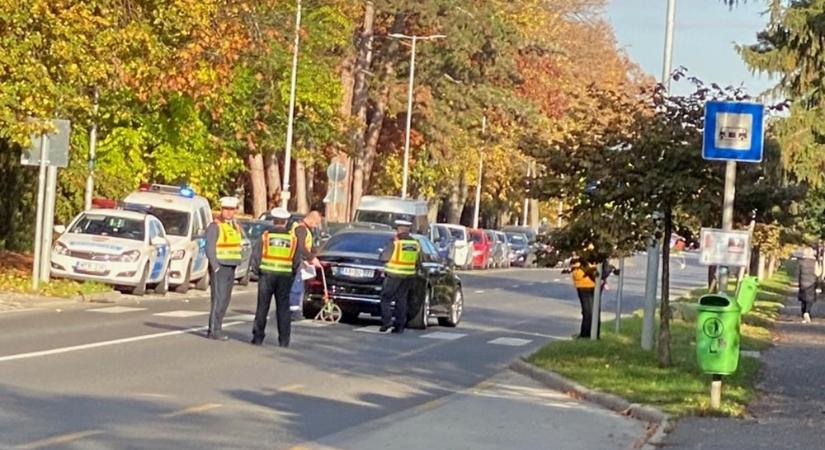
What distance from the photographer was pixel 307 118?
55.2 meters

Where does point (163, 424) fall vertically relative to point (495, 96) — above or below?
below

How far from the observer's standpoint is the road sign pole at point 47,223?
99.6 ft

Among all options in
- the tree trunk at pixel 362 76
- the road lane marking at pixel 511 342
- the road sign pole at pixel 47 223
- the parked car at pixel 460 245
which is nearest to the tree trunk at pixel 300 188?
the tree trunk at pixel 362 76

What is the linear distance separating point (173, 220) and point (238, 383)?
18.5m

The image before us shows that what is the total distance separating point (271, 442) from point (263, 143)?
1562 inches

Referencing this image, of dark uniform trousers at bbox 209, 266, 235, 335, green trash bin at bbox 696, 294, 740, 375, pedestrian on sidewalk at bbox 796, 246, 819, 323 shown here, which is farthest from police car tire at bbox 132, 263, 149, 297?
green trash bin at bbox 696, 294, 740, 375

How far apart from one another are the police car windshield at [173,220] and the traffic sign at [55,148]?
5.21m

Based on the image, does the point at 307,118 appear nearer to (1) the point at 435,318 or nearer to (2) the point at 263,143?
(2) the point at 263,143

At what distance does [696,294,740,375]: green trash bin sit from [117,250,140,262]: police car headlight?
16.6 metres

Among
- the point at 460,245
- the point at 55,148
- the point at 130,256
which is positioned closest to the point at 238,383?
the point at 55,148

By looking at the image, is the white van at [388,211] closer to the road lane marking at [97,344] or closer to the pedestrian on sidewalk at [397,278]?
the pedestrian on sidewalk at [397,278]

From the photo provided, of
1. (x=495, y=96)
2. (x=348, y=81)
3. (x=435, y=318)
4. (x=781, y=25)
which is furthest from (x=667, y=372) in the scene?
(x=495, y=96)

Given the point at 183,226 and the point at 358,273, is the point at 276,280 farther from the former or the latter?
the point at 183,226

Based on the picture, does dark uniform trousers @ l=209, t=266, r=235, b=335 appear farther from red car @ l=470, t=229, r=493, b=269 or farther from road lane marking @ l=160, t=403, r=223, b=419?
red car @ l=470, t=229, r=493, b=269
